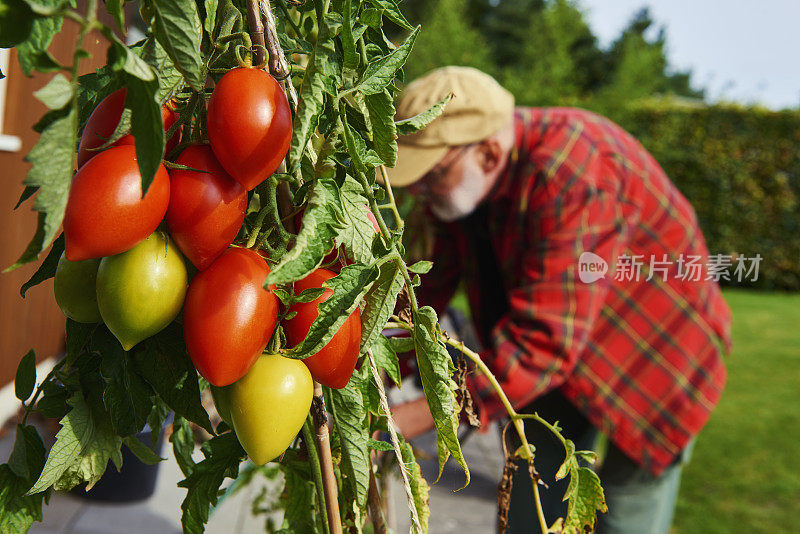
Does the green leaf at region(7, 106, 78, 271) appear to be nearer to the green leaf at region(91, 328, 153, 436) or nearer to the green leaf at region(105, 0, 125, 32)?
the green leaf at region(105, 0, 125, 32)

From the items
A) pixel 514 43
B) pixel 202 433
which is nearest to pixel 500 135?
pixel 202 433

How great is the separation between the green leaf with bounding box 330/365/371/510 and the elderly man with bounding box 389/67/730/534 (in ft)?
3.80

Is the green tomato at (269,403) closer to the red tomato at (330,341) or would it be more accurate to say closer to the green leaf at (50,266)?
the red tomato at (330,341)

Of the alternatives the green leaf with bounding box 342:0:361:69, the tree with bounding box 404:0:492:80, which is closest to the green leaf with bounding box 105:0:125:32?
the green leaf with bounding box 342:0:361:69

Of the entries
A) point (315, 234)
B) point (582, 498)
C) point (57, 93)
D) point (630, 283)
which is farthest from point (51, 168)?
point (630, 283)

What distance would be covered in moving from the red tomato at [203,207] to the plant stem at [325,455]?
0.46 feet

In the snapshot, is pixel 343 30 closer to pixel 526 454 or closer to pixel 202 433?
pixel 526 454

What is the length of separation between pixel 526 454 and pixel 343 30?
404mm

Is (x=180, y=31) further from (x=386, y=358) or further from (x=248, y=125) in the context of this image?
(x=386, y=358)

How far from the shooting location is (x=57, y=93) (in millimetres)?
303

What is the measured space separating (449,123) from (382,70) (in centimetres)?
143

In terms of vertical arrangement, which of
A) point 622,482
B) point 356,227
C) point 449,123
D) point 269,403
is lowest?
point 622,482

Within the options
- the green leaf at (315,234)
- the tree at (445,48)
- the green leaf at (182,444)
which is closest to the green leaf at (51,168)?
the green leaf at (315,234)

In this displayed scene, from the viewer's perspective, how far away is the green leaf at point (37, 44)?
32cm
